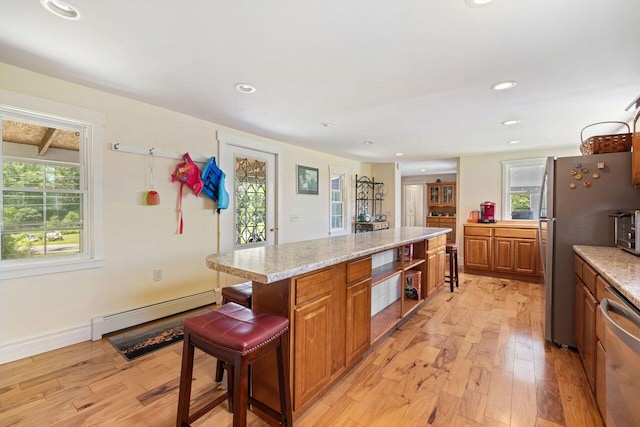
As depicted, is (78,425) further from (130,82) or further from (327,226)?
(327,226)

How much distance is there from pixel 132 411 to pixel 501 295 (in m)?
4.27

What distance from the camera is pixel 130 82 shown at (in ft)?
7.95

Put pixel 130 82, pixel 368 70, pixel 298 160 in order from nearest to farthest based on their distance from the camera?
pixel 368 70 < pixel 130 82 < pixel 298 160

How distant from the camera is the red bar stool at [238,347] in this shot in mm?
1266

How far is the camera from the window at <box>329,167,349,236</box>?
5.68 meters

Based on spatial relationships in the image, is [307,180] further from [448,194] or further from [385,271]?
[448,194]

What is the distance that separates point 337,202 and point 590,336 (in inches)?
173

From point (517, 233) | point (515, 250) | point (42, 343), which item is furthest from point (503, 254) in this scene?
point (42, 343)

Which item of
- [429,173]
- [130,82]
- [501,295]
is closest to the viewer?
[130,82]

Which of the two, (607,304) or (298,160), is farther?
(298,160)

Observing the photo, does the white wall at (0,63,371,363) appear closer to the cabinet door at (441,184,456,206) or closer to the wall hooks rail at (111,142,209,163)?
the wall hooks rail at (111,142,209,163)

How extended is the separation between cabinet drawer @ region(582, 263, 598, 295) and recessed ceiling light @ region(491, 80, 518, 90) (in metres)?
1.48

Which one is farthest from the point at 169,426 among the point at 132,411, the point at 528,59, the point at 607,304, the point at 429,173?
the point at 429,173

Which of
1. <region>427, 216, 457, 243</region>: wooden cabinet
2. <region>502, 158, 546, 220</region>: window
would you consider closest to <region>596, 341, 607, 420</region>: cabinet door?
<region>502, 158, 546, 220</region>: window
